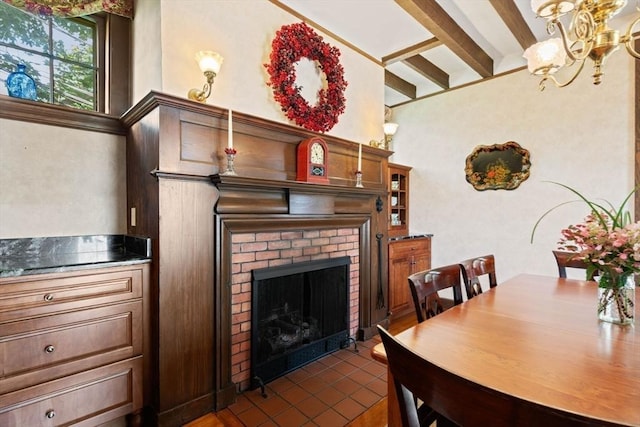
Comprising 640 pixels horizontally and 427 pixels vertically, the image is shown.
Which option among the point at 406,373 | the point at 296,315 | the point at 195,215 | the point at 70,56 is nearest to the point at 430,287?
the point at 406,373

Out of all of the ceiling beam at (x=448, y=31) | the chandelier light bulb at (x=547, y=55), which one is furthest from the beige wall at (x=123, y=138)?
the chandelier light bulb at (x=547, y=55)

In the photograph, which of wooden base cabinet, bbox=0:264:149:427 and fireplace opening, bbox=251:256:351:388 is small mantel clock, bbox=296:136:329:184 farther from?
wooden base cabinet, bbox=0:264:149:427

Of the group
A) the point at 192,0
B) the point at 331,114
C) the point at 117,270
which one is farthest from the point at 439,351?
the point at 192,0

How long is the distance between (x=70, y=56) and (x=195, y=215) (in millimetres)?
1415

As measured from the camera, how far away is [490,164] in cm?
358

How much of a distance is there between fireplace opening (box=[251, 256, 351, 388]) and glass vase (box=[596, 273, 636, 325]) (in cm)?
169

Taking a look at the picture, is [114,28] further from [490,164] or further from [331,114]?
[490,164]

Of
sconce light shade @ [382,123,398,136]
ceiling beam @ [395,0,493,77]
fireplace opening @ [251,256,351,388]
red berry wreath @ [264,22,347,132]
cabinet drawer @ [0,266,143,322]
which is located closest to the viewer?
cabinet drawer @ [0,266,143,322]

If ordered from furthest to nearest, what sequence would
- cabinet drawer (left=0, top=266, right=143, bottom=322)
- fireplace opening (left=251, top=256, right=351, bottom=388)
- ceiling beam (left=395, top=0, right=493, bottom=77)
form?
ceiling beam (left=395, top=0, right=493, bottom=77), fireplace opening (left=251, top=256, right=351, bottom=388), cabinet drawer (left=0, top=266, right=143, bottom=322)

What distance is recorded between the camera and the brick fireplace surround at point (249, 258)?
1979 millimetres

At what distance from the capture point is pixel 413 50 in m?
2.99

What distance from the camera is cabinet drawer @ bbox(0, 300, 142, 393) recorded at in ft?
4.42

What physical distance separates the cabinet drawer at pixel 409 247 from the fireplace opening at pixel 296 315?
844 mm

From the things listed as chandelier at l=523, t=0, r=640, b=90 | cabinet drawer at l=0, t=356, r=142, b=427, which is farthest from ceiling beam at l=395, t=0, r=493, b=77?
cabinet drawer at l=0, t=356, r=142, b=427
